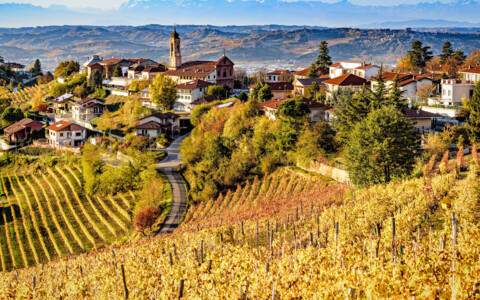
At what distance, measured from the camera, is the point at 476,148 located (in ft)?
100

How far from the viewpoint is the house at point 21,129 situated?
209ft

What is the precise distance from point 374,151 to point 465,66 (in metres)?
31.8

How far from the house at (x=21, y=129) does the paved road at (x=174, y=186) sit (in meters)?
24.0

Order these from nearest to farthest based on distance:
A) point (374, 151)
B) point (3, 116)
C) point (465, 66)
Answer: point (374, 151), point (465, 66), point (3, 116)

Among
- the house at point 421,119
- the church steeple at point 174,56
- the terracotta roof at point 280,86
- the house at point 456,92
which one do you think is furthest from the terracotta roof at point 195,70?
the house at point 421,119

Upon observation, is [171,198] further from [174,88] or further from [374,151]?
[174,88]

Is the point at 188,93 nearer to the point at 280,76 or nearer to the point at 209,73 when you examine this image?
the point at 209,73

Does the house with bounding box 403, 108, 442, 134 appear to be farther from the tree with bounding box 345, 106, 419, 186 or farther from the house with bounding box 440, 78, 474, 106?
the house with bounding box 440, 78, 474, 106

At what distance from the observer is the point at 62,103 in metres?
76.1

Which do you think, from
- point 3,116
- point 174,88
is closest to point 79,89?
point 3,116

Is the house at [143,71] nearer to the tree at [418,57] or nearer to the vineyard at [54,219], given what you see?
the vineyard at [54,219]

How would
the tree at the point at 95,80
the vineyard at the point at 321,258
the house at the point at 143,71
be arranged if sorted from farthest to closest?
the tree at the point at 95,80 → the house at the point at 143,71 → the vineyard at the point at 321,258

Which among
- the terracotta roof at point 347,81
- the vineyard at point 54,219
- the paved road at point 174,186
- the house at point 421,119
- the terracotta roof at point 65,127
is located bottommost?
the vineyard at point 54,219

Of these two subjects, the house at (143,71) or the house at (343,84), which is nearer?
the house at (343,84)
